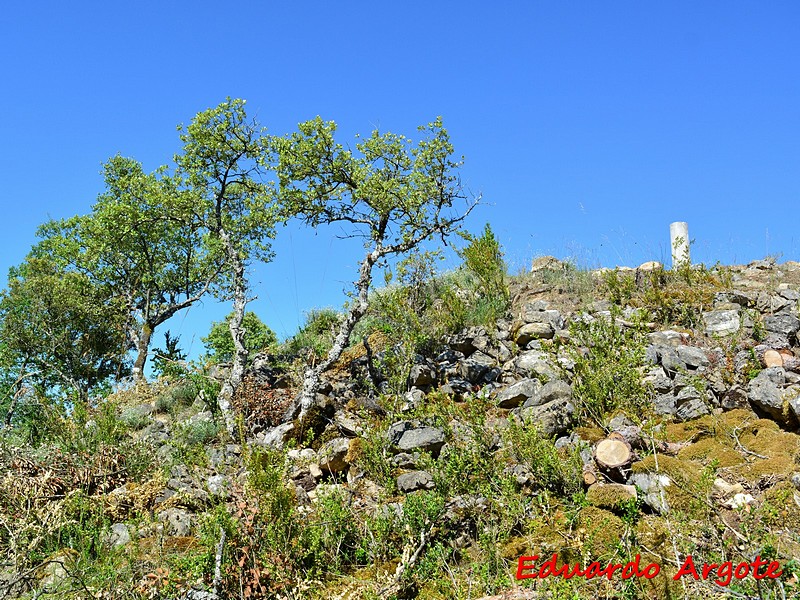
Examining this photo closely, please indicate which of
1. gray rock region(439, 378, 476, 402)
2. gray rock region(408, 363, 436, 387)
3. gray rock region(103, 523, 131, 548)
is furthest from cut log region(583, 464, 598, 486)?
gray rock region(103, 523, 131, 548)

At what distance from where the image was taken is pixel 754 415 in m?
7.46

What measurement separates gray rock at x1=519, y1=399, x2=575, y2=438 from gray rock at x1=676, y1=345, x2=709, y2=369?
1.89 meters

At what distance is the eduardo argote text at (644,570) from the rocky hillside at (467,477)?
0.12ft

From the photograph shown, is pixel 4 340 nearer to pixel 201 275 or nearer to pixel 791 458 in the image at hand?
pixel 201 275

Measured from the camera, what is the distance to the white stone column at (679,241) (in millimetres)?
13094

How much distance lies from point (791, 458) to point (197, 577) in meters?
5.53

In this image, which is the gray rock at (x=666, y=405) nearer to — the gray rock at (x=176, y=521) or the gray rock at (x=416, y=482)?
the gray rock at (x=416, y=482)

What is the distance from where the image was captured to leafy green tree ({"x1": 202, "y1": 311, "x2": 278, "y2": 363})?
48.1 feet

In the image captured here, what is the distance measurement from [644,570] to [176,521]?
4.71 m

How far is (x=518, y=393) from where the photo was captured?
8812mm

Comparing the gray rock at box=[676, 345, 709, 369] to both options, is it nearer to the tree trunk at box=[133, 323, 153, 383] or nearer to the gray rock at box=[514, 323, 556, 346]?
the gray rock at box=[514, 323, 556, 346]

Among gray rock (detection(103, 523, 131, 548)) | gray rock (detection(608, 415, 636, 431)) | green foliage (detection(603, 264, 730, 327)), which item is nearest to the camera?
gray rock (detection(103, 523, 131, 548))

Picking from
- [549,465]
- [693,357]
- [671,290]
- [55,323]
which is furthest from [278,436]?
[55,323]

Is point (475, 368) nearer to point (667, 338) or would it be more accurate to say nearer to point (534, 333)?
point (534, 333)
